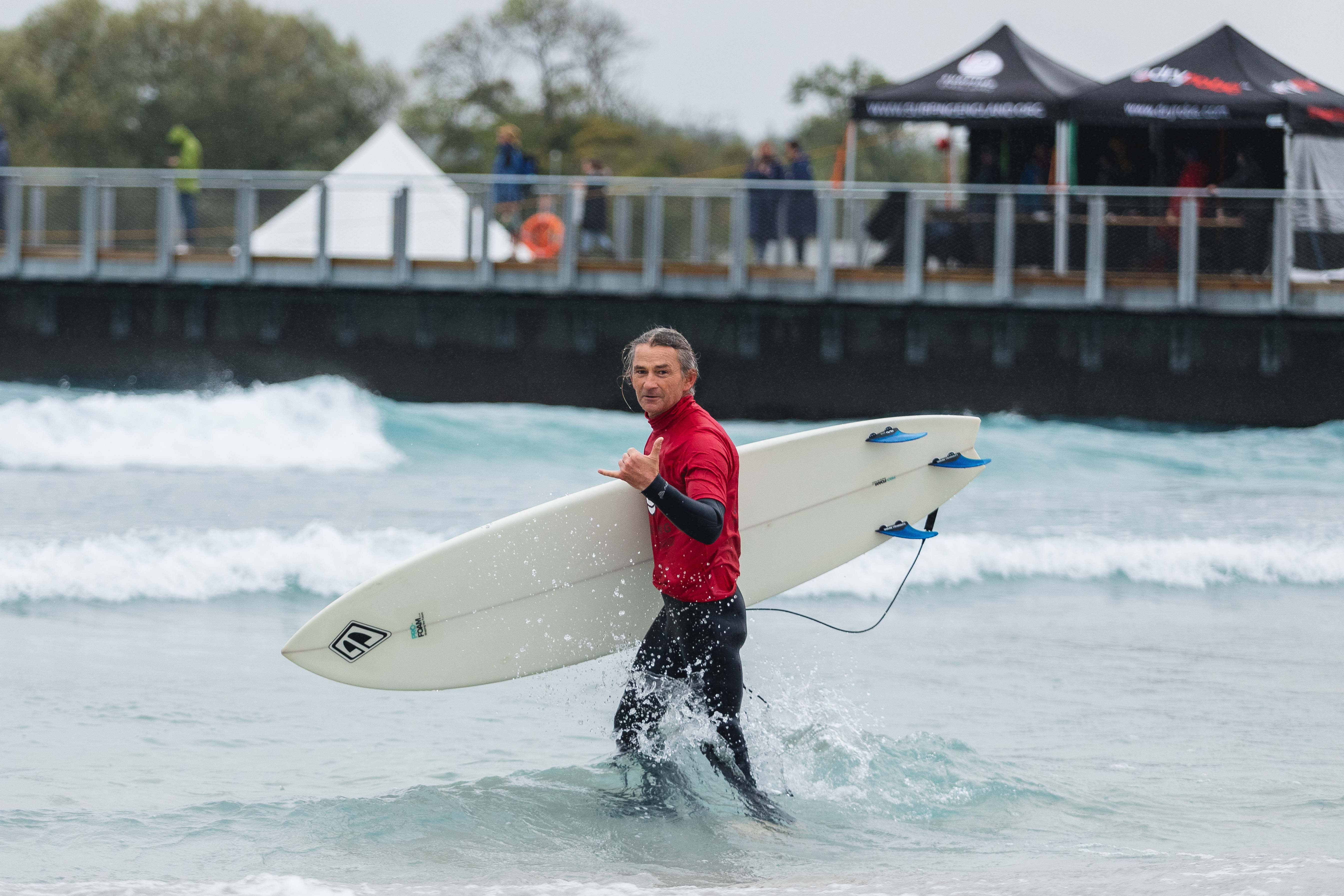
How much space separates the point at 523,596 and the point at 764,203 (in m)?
11.3

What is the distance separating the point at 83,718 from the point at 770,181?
1143 cm

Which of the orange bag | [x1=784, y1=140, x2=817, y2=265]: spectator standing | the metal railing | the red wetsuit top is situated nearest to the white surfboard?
the red wetsuit top

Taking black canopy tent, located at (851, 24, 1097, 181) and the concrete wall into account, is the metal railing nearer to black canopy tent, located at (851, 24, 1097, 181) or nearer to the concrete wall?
the concrete wall

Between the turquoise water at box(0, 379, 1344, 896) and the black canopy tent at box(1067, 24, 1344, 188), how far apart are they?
5.30 m

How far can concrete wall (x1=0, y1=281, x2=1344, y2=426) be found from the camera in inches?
614

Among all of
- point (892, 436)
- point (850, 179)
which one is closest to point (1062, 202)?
point (850, 179)

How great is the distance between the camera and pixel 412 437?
50.4 ft

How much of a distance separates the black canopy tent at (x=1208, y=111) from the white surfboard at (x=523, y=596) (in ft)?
36.3

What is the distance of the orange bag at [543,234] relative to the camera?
15.6m

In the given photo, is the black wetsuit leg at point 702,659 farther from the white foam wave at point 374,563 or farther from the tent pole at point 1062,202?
the tent pole at point 1062,202

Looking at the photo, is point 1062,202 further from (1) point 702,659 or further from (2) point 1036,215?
(1) point 702,659

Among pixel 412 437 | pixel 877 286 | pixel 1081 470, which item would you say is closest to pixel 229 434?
pixel 412 437

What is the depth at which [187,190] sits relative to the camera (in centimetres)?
1608

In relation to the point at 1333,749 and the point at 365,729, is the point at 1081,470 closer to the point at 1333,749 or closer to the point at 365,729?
the point at 1333,749
